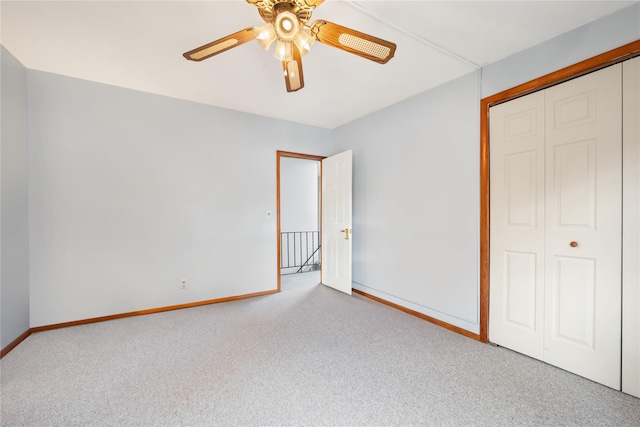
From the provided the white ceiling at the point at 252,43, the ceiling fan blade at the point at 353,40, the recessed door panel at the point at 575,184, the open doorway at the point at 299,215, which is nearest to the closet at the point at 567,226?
the recessed door panel at the point at 575,184

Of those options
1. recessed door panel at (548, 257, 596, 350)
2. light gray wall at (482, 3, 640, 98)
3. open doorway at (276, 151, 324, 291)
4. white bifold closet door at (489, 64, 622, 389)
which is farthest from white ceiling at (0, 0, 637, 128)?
open doorway at (276, 151, 324, 291)

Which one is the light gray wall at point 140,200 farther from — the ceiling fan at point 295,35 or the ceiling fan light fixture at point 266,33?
the ceiling fan light fixture at point 266,33

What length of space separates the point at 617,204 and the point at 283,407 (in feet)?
8.43

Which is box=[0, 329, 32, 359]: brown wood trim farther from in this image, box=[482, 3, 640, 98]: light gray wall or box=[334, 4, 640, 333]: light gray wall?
box=[482, 3, 640, 98]: light gray wall

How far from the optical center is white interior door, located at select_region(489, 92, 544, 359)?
7.18 ft

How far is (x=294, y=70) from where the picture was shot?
5.86 feet

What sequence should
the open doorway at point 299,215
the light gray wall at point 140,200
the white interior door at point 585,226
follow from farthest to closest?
the open doorway at point 299,215, the light gray wall at point 140,200, the white interior door at point 585,226

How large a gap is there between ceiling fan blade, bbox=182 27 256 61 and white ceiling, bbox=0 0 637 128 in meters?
0.44

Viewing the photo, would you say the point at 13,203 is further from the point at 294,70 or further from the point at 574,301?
the point at 574,301

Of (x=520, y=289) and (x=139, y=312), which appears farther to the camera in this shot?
(x=139, y=312)

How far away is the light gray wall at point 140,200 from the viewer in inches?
108

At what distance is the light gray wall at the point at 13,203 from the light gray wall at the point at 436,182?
3709 mm

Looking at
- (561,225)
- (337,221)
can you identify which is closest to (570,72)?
(561,225)

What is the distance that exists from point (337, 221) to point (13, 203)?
11.6 feet
